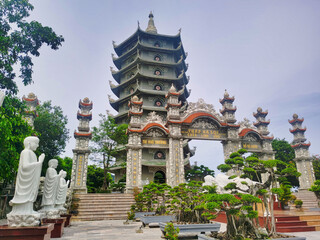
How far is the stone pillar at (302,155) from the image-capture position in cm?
1906

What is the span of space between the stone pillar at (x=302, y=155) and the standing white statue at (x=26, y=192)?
69.0ft

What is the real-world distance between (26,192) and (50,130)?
17.0 metres

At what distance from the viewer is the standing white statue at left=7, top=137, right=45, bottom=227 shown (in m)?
4.43

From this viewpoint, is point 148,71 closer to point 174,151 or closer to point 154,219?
point 174,151

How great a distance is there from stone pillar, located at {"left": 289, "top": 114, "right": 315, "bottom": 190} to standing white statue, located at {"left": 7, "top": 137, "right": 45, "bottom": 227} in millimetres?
21035

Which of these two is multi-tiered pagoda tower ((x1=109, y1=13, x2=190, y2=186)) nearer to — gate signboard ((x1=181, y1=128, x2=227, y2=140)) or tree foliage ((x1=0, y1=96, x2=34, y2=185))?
gate signboard ((x1=181, y1=128, x2=227, y2=140))

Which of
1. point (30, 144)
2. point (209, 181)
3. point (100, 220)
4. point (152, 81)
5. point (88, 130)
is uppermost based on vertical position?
point (152, 81)

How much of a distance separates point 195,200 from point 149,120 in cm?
813

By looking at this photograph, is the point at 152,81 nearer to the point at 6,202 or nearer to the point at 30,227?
the point at 6,202

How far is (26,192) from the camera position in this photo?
468 cm

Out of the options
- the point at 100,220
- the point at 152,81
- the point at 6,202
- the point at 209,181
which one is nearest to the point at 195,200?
the point at 209,181

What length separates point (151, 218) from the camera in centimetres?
850

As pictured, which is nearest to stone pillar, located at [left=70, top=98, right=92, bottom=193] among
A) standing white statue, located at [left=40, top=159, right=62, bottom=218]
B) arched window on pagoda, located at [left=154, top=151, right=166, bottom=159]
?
arched window on pagoda, located at [left=154, top=151, right=166, bottom=159]

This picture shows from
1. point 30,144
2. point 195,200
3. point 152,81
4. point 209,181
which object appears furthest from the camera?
point 152,81
